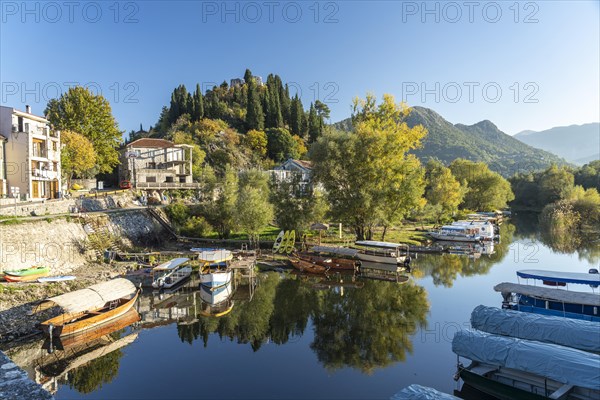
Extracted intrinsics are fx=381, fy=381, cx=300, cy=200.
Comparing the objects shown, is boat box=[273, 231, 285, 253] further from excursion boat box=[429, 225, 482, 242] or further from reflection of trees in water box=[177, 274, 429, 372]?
excursion boat box=[429, 225, 482, 242]

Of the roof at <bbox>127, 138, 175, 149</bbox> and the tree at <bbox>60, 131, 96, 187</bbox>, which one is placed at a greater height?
the roof at <bbox>127, 138, 175, 149</bbox>

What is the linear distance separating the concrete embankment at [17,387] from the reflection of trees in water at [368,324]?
38.1 feet

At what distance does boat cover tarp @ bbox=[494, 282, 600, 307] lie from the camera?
60.6 ft

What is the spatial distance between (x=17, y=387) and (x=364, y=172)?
129 feet

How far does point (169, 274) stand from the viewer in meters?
29.3

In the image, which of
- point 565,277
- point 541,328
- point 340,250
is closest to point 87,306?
point 541,328

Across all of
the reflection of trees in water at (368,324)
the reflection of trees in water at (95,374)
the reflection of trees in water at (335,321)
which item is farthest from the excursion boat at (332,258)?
the reflection of trees in water at (95,374)

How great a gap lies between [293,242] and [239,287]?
41.7 ft

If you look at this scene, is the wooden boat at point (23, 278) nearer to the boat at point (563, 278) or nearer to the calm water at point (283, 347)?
the calm water at point (283, 347)

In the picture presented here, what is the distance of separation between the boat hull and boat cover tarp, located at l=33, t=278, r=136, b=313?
1.78 feet

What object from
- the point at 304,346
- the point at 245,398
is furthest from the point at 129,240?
the point at 245,398

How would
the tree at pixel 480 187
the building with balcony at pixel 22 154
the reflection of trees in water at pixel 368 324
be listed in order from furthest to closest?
1. the tree at pixel 480 187
2. the building with balcony at pixel 22 154
3. the reflection of trees in water at pixel 368 324

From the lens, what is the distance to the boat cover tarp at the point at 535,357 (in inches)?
471

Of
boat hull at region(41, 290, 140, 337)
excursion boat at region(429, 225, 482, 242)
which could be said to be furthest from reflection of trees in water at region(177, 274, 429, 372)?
excursion boat at region(429, 225, 482, 242)
